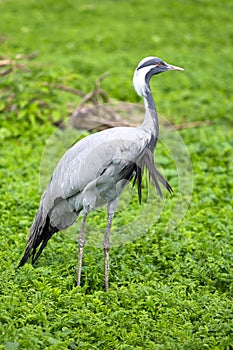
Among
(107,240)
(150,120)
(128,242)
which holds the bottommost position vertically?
(128,242)

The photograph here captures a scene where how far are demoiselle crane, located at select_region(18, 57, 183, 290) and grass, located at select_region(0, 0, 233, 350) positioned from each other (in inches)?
12.3

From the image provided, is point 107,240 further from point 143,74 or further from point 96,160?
point 143,74

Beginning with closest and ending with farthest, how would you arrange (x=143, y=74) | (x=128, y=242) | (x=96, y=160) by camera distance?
(x=96, y=160), (x=143, y=74), (x=128, y=242)

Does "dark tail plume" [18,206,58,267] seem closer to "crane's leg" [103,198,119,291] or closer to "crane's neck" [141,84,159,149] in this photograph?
"crane's leg" [103,198,119,291]

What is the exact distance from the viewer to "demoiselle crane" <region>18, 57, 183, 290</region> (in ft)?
15.4

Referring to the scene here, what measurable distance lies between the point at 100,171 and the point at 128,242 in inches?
40.5

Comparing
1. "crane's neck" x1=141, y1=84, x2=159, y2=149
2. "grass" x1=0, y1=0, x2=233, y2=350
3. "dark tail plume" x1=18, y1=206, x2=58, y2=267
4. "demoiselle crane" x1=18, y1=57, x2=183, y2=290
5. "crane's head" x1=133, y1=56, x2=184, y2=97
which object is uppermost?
"crane's head" x1=133, y1=56, x2=184, y2=97

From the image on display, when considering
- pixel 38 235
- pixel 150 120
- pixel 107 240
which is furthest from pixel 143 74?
pixel 38 235

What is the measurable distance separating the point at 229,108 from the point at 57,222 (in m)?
5.35

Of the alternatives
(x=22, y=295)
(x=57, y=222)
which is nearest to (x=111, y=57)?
(x=57, y=222)

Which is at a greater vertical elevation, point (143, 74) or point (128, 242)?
point (143, 74)

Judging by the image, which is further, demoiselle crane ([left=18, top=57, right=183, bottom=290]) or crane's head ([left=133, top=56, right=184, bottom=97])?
crane's head ([left=133, top=56, right=184, bottom=97])

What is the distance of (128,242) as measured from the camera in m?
5.54

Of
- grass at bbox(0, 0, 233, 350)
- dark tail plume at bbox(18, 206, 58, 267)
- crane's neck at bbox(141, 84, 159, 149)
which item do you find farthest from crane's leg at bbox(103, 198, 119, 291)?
crane's neck at bbox(141, 84, 159, 149)
